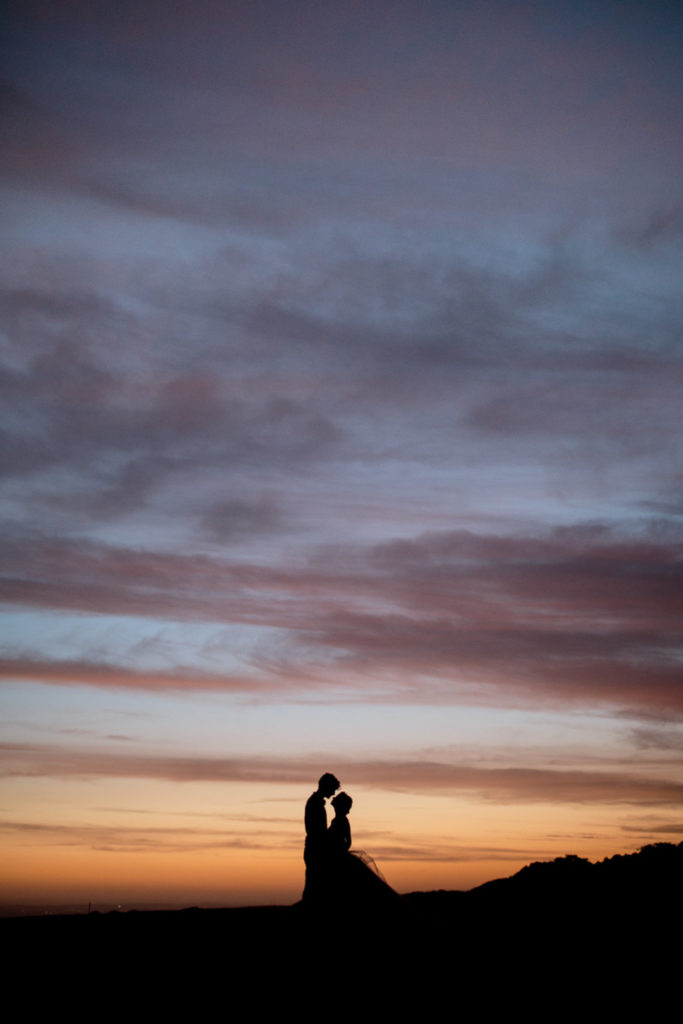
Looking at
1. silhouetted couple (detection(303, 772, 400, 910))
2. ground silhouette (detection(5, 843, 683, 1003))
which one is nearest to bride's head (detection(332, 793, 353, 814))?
silhouetted couple (detection(303, 772, 400, 910))

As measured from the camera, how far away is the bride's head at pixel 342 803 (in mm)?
10703

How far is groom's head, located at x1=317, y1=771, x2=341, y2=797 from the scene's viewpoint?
34.3 ft

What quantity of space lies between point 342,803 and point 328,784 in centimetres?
44

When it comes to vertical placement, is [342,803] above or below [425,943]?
above

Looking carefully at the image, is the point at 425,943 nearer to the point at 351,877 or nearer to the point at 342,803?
the point at 351,877

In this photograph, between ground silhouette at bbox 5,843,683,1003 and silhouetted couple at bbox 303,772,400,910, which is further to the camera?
silhouetted couple at bbox 303,772,400,910

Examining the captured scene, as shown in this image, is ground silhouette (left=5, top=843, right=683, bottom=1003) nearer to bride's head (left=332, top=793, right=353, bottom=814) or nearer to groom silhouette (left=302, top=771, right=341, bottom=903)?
groom silhouette (left=302, top=771, right=341, bottom=903)

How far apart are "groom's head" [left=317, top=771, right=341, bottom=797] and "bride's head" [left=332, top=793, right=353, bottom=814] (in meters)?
0.30

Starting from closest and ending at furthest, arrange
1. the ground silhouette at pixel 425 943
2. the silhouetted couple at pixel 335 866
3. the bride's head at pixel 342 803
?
the ground silhouette at pixel 425 943 < the silhouetted couple at pixel 335 866 < the bride's head at pixel 342 803

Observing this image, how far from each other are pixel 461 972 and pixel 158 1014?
319 centimetres

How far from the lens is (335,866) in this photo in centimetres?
1001

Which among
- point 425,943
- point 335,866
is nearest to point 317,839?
point 335,866

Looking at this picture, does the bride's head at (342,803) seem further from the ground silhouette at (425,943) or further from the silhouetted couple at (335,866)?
the ground silhouette at (425,943)

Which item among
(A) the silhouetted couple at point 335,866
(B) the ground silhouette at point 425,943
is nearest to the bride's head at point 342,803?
(A) the silhouetted couple at point 335,866
